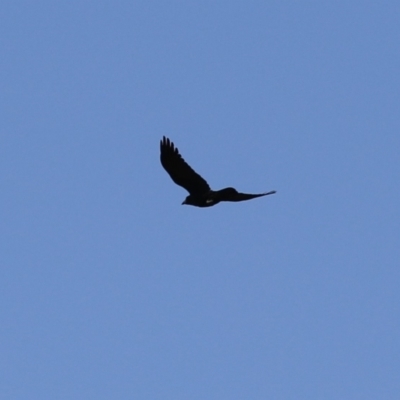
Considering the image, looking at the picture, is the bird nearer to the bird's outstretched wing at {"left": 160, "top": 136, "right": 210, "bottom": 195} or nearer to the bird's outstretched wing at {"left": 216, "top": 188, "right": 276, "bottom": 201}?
the bird's outstretched wing at {"left": 160, "top": 136, "right": 210, "bottom": 195}

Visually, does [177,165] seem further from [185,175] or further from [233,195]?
[233,195]

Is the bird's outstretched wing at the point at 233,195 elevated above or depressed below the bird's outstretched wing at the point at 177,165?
below

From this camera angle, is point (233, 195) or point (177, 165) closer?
point (233, 195)

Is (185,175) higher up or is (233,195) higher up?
(185,175)

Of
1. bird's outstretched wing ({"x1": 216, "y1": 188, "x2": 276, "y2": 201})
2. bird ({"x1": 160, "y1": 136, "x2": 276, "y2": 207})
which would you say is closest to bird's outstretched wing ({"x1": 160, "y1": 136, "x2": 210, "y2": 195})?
bird ({"x1": 160, "y1": 136, "x2": 276, "y2": 207})

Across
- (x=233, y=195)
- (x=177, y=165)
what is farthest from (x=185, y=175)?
(x=233, y=195)

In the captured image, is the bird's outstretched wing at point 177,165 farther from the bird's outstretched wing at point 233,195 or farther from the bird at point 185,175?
the bird's outstretched wing at point 233,195

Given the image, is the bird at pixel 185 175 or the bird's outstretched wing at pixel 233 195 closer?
the bird's outstretched wing at pixel 233 195

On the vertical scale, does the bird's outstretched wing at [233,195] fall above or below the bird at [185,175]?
below

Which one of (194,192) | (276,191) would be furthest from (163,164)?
(276,191)

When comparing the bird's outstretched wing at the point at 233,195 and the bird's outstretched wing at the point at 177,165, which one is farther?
the bird's outstretched wing at the point at 177,165

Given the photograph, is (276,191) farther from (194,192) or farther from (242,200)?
(194,192)

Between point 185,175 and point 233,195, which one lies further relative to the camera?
point 185,175

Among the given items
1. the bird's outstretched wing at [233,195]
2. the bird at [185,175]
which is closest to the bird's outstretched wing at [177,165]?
the bird at [185,175]
